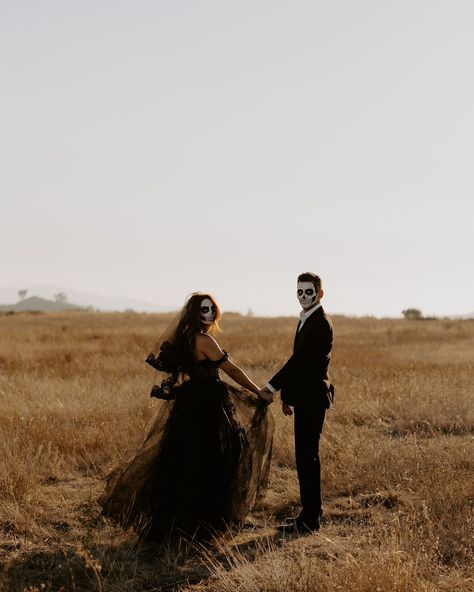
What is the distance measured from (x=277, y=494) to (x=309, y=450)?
4.83 feet

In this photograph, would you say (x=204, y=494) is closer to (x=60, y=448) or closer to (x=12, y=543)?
(x=12, y=543)

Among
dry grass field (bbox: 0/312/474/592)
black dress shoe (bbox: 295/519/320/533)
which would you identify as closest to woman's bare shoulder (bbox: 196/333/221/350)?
dry grass field (bbox: 0/312/474/592)

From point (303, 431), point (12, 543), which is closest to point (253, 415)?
point (303, 431)

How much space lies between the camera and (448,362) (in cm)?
1569

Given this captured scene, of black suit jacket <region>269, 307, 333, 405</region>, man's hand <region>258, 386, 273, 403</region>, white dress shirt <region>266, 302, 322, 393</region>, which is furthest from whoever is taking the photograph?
man's hand <region>258, 386, 273, 403</region>

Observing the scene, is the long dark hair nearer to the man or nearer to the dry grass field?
the man

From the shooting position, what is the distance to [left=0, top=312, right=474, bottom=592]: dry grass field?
459 centimetres

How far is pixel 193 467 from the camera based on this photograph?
5.43 meters

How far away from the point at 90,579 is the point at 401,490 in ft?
10.6

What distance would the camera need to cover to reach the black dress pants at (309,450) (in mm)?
5617


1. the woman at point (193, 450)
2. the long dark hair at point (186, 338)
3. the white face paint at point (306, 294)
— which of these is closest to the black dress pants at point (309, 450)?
the woman at point (193, 450)

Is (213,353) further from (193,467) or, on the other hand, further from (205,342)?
(193,467)

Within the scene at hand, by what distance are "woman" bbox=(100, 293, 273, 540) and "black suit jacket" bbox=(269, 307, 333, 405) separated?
370 mm

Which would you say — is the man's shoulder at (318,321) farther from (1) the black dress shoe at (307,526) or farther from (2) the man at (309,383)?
(1) the black dress shoe at (307,526)
